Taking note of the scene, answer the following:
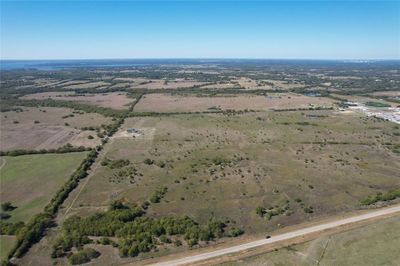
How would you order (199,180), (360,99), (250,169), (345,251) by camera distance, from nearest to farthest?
(345,251) → (199,180) → (250,169) → (360,99)

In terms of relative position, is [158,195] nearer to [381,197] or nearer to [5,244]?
[5,244]

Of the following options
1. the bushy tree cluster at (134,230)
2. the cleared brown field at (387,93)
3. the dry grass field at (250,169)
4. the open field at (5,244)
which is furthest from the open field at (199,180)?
the cleared brown field at (387,93)

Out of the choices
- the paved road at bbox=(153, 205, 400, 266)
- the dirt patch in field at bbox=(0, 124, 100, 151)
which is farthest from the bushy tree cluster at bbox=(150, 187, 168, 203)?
the dirt patch in field at bbox=(0, 124, 100, 151)

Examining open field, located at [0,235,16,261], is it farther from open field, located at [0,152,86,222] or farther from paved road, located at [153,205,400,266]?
paved road, located at [153,205,400,266]

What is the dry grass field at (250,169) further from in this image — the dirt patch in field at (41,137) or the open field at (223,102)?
the open field at (223,102)

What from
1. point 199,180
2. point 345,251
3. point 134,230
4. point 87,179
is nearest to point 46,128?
point 87,179

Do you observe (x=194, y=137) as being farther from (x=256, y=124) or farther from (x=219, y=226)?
(x=219, y=226)
